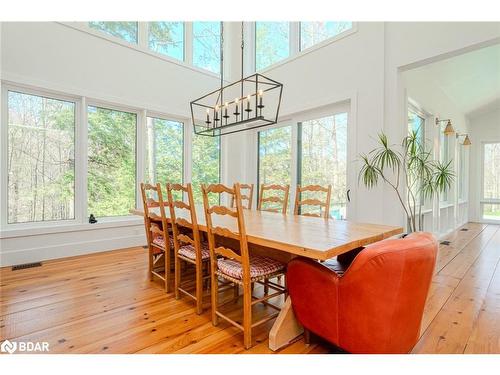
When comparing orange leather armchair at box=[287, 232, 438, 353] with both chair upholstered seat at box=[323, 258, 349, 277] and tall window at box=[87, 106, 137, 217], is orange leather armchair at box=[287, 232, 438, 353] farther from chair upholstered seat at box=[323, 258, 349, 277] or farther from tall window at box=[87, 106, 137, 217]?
tall window at box=[87, 106, 137, 217]

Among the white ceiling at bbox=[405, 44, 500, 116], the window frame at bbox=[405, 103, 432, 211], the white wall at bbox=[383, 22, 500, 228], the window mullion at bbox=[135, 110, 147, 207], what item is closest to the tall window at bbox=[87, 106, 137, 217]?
the window mullion at bbox=[135, 110, 147, 207]

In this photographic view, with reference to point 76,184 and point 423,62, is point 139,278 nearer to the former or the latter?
point 76,184

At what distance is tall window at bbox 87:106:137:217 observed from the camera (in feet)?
12.6

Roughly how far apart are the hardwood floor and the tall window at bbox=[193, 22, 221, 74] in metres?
3.68

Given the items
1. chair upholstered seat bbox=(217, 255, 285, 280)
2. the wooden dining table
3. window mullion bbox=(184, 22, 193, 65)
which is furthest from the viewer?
window mullion bbox=(184, 22, 193, 65)

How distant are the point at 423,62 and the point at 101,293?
3.99 meters

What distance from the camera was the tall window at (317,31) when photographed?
3.76m

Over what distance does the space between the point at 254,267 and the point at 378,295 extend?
0.76 m

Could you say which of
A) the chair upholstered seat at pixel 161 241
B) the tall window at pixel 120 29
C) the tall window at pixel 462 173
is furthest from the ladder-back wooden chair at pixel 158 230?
the tall window at pixel 462 173

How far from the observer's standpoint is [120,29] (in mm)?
4012

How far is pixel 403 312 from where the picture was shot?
4.48 feet

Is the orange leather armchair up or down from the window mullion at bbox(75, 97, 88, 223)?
down

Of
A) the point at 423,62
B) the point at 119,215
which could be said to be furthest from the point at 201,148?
the point at 423,62
